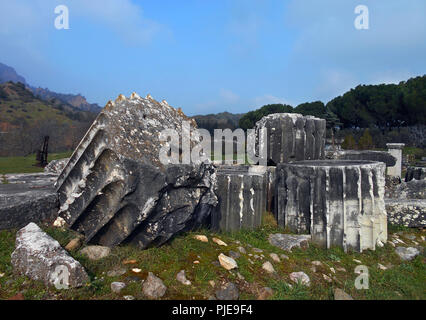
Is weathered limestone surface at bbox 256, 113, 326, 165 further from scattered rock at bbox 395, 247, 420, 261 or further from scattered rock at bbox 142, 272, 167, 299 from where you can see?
scattered rock at bbox 142, 272, 167, 299

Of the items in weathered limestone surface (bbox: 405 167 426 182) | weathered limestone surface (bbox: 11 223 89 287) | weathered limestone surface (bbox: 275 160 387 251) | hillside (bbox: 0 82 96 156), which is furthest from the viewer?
hillside (bbox: 0 82 96 156)

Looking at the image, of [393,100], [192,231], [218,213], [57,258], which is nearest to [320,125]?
[218,213]

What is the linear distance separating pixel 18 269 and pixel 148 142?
1.96 metres

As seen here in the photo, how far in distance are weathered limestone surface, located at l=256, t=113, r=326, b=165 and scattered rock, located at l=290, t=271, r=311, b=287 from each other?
3.00 meters

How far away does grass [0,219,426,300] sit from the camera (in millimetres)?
2955

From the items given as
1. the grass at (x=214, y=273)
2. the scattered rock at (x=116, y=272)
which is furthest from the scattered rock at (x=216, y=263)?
the scattered rock at (x=116, y=272)

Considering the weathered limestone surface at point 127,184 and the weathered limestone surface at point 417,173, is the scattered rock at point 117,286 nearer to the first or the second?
the weathered limestone surface at point 127,184

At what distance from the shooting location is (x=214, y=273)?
351cm

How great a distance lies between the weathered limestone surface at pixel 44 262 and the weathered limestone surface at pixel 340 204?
3746 millimetres

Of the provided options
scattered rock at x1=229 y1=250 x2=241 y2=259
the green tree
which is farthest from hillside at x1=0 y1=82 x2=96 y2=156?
the green tree

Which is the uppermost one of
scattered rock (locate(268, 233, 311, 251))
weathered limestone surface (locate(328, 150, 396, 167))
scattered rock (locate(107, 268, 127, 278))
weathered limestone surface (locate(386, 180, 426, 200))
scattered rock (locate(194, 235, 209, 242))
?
weathered limestone surface (locate(328, 150, 396, 167))

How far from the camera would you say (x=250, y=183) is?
17.8 feet
